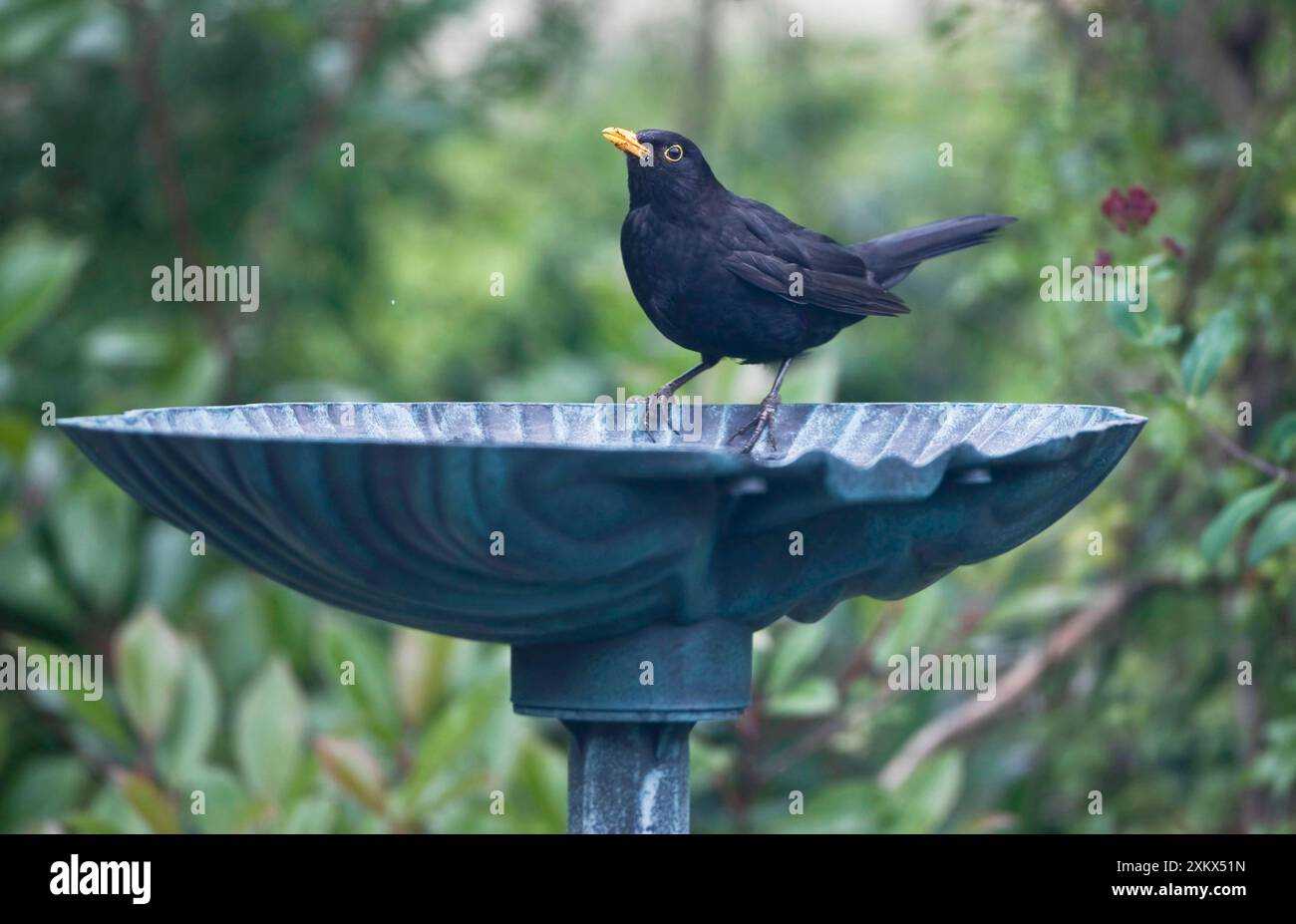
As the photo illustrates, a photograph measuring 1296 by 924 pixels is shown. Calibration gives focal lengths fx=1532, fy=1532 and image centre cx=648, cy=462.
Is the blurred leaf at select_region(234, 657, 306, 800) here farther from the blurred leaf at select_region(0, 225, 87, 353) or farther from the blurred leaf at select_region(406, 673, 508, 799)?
the blurred leaf at select_region(0, 225, 87, 353)

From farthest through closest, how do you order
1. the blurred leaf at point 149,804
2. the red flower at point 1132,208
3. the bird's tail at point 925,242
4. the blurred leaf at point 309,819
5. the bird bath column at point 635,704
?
the blurred leaf at point 149,804
the blurred leaf at point 309,819
the bird's tail at point 925,242
the red flower at point 1132,208
the bird bath column at point 635,704

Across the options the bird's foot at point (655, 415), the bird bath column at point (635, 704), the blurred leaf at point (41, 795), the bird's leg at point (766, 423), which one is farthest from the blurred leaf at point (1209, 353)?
the blurred leaf at point (41, 795)

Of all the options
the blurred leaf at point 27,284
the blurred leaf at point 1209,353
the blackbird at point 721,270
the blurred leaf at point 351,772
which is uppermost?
the blurred leaf at point 27,284

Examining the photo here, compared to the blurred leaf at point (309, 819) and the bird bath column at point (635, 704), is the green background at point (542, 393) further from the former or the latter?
the bird bath column at point (635, 704)

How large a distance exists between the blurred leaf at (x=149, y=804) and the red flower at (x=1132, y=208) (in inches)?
87.2

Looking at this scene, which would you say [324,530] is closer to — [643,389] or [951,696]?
[643,389]

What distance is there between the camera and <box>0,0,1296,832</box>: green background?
3369 mm

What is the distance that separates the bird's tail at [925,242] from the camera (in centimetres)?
264

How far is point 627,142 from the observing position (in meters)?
2.29

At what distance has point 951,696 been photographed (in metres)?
4.93

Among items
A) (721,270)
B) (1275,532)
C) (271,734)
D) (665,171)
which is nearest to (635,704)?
(721,270)

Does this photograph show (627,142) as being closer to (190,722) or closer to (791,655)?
(791,655)
